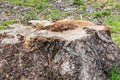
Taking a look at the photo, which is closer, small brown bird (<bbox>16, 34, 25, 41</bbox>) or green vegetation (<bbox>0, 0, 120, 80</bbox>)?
small brown bird (<bbox>16, 34, 25, 41</bbox>)

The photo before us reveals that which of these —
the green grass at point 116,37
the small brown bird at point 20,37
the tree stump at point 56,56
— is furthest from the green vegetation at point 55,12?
the small brown bird at point 20,37

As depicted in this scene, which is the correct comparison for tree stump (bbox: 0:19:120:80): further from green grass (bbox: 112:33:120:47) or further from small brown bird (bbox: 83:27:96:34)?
green grass (bbox: 112:33:120:47)

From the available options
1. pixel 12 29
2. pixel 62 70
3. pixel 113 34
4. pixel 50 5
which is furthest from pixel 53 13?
pixel 62 70

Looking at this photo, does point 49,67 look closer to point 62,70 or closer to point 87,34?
point 62,70

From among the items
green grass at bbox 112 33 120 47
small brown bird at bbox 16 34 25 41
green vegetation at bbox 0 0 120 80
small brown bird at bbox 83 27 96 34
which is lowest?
green vegetation at bbox 0 0 120 80

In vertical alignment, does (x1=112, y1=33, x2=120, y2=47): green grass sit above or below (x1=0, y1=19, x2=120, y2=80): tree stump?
Result: below

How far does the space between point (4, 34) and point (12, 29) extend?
0.32 metres

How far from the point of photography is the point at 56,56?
294 inches

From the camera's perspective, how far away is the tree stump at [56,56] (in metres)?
7.36

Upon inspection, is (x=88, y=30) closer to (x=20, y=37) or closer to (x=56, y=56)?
(x=56, y=56)

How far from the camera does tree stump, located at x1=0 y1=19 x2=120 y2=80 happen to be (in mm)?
7359

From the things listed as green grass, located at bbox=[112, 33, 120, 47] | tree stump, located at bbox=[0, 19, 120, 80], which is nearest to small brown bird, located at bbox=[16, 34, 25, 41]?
tree stump, located at bbox=[0, 19, 120, 80]

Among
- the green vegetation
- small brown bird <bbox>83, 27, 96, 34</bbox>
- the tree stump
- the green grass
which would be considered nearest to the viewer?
the tree stump

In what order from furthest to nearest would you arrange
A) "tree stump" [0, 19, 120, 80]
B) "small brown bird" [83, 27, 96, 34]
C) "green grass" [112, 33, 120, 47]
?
1. "green grass" [112, 33, 120, 47]
2. "small brown bird" [83, 27, 96, 34]
3. "tree stump" [0, 19, 120, 80]
